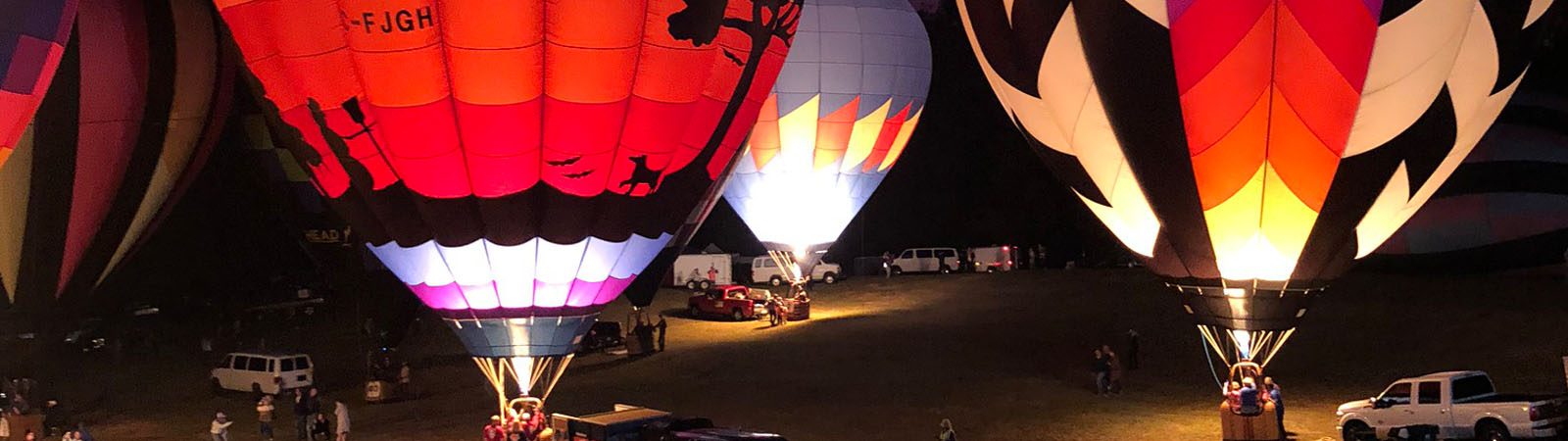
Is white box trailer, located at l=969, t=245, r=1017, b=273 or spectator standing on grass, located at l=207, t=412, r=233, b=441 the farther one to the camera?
white box trailer, located at l=969, t=245, r=1017, b=273

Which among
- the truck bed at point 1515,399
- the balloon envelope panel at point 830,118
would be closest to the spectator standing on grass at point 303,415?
the balloon envelope panel at point 830,118

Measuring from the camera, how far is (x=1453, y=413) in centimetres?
1342

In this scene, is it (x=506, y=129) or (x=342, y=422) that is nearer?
(x=506, y=129)

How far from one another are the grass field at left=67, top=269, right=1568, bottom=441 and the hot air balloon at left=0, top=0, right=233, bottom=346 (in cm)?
206

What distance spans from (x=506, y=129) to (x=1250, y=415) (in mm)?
7148

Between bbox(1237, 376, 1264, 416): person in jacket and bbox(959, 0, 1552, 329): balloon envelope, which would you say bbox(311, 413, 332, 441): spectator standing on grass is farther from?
bbox(1237, 376, 1264, 416): person in jacket

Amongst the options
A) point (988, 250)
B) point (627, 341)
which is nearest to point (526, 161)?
point (627, 341)

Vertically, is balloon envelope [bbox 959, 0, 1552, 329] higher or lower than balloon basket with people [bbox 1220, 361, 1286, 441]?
higher

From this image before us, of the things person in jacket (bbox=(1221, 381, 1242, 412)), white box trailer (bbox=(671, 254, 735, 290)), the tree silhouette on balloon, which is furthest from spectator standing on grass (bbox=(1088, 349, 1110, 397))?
white box trailer (bbox=(671, 254, 735, 290))

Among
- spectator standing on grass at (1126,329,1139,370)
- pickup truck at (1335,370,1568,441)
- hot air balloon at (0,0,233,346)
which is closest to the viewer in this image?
pickup truck at (1335,370,1568,441)

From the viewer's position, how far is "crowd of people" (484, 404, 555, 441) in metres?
13.2

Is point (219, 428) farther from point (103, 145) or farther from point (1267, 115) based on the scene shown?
point (1267, 115)

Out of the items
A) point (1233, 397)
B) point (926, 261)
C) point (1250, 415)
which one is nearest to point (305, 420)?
point (1233, 397)

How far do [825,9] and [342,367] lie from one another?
9.83 metres
